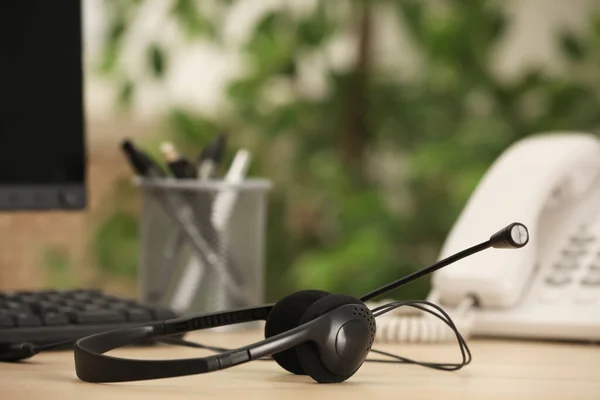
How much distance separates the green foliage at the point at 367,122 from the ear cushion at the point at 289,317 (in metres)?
0.87

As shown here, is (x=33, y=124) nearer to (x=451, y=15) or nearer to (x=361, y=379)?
(x=361, y=379)

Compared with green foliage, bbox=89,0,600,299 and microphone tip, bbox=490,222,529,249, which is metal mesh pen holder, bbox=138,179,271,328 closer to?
microphone tip, bbox=490,222,529,249

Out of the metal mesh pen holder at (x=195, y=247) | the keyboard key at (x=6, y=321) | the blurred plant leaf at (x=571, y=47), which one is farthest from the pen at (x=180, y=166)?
the blurred plant leaf at (x=571, y=47)

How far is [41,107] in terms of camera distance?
2.86 feet

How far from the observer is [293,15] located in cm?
158

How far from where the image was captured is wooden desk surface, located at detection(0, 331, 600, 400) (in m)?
0.44

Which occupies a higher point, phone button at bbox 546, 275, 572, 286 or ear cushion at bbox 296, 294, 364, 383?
ear cushion at bbox 296, 294, 364, 383

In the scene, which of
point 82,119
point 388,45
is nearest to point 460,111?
point 388,45

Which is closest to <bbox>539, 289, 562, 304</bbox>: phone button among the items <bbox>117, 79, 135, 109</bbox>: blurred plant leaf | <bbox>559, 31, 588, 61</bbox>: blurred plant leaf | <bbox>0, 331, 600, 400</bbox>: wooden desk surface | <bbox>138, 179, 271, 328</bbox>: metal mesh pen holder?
<bbox>0, 331, 600, 400</bbox>: wooden desk surface

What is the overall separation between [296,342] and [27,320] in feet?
0.82

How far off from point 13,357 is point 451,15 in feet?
3.72

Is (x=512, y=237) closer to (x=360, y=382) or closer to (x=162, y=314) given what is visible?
(x=360, y=382)

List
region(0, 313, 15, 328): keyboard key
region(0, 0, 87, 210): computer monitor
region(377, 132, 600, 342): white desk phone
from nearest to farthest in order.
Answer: region(0, 313, 15, 328): keyboard key, region(377, 132, 600, 342): white desk phone, region(0, 0, 87, 210): computer monitor

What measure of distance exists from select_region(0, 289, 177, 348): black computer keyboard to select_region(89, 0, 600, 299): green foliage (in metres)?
0.70
